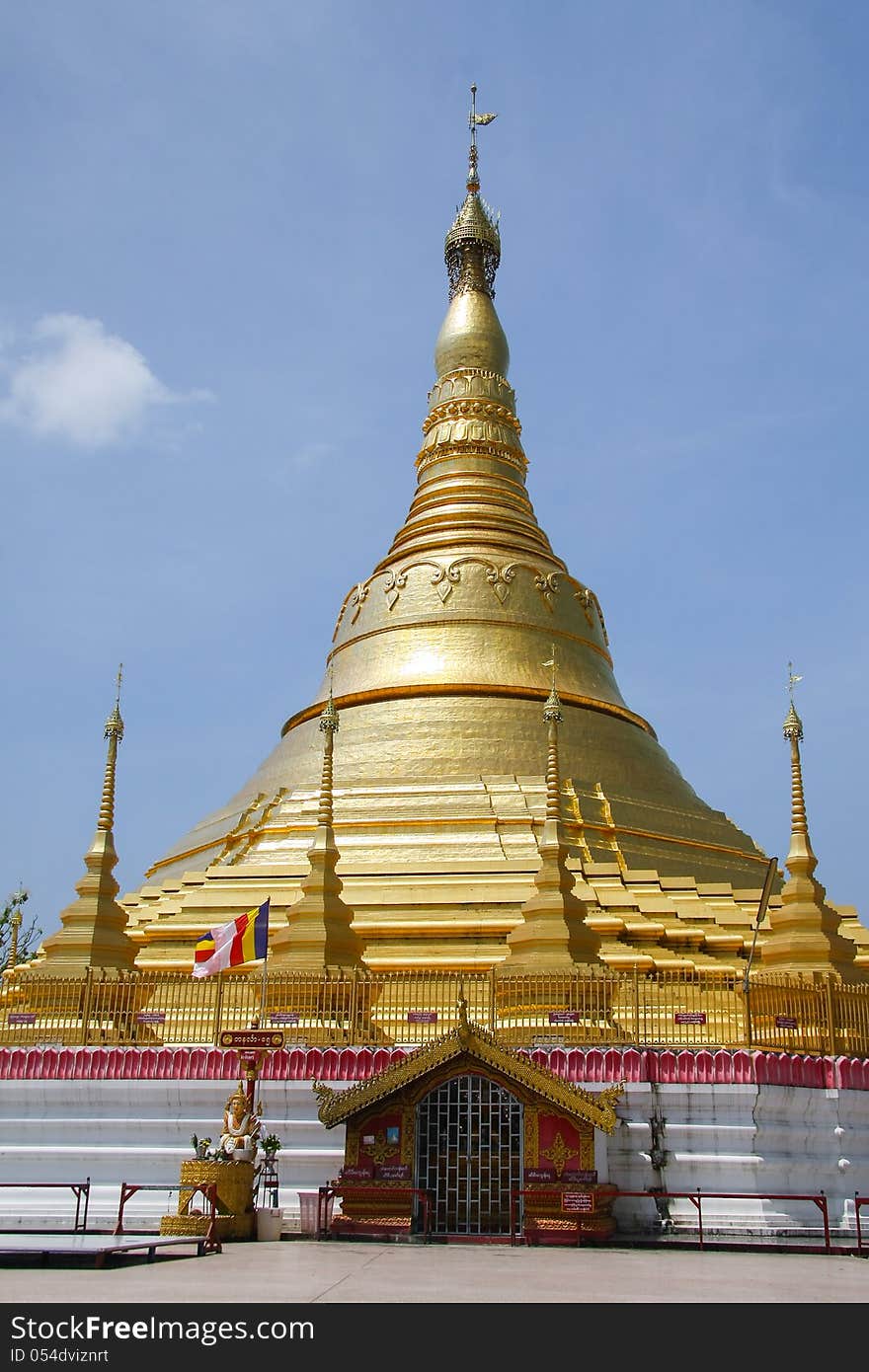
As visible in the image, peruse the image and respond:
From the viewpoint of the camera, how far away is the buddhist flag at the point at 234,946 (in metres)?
16.9

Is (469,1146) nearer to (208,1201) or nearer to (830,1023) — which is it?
(208,1201)

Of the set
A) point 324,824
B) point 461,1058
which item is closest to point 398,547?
point 324,824

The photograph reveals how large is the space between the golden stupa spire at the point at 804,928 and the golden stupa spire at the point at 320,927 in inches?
235

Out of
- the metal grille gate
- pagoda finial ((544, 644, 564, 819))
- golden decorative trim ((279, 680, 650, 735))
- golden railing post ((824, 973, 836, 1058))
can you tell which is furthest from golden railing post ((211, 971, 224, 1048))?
golden decorative trim ((279, 680, 650, 735))

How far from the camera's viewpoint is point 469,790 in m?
24.3

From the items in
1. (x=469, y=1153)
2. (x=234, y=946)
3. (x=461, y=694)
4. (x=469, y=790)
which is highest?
(x=461, y=694)

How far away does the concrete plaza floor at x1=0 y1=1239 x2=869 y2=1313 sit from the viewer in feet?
24.4

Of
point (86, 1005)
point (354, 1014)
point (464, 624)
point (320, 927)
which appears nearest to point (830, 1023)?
point (354, 1014)

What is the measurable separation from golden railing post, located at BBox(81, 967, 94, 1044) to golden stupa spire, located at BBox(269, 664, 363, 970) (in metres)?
2.62

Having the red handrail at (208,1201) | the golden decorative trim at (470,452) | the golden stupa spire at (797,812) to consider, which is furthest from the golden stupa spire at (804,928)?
the golden decorative trim at (470,452)

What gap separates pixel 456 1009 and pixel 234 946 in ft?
9.82

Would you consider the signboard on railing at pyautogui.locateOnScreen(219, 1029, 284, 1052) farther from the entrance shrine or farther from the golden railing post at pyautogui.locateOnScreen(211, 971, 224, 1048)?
the golden railing post at pyautogui.locateOnScreen(211, 971, 224, 1048)

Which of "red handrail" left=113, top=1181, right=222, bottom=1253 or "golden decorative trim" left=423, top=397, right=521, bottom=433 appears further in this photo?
"golden decorative trim" left=423, top=397, right=521, bottom=433
